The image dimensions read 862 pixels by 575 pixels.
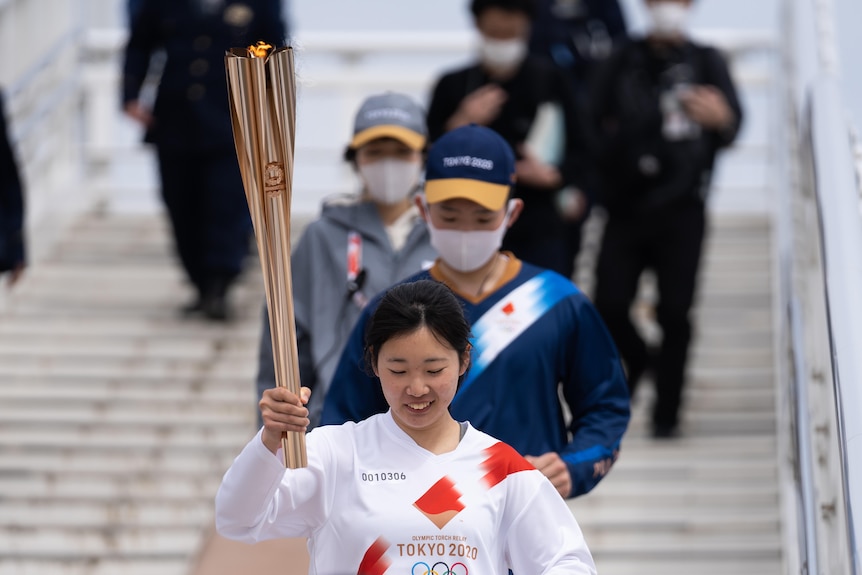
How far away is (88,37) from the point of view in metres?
10.7

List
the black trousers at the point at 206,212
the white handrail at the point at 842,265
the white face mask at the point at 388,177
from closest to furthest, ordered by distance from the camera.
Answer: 1. the white handrail at the point at 842,265
2. the white face mask at the point at 388,177
3. the black trousers at the point at 206,212

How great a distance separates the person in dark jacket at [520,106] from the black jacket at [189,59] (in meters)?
1.55

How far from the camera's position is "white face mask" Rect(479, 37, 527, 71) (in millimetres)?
7465

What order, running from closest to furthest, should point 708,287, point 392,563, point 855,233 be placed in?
point 392,563
point 855,233
point 708,287

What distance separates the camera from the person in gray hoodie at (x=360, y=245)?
5.22 meters

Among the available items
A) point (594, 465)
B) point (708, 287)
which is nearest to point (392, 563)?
point (594, 465)

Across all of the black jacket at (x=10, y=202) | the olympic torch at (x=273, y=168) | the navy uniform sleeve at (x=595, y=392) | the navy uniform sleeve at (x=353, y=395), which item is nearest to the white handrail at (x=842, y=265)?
the navy uniform sleeve at (x=595, y=392)

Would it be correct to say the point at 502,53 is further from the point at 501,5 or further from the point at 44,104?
the point at 44,104

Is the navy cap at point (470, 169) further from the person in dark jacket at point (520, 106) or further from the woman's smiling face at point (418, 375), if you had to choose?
the person in dark jacket at point (520, 106)

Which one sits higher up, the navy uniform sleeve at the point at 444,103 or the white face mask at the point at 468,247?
the navy uniform sleeve at the point at 444,103

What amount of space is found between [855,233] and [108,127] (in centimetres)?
685

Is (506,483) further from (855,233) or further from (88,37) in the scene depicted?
(88,37)

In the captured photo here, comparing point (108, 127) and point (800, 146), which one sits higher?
point (108, 127)

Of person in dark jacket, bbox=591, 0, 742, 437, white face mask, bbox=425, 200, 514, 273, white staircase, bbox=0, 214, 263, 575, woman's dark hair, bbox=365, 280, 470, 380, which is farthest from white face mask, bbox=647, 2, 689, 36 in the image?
woman's dark hair, bbox=365, 280, 470, 380
